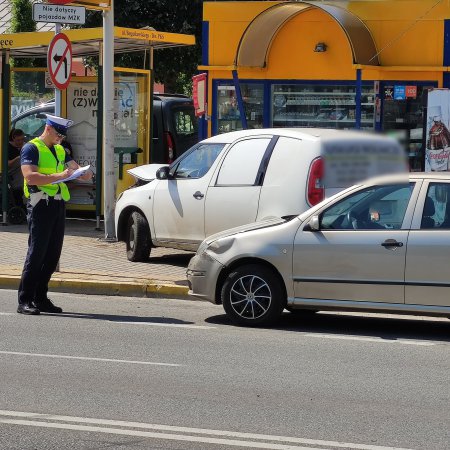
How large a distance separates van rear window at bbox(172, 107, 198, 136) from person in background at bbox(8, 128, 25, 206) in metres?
3.20

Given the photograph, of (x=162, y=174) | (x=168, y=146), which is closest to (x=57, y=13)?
(x=162, y=174)

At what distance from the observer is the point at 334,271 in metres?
9.81

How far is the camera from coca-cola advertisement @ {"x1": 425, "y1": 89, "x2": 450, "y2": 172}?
47.6 feet

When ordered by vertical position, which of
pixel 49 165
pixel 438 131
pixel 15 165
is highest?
pixel 438 131

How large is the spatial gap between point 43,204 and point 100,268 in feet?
9.33

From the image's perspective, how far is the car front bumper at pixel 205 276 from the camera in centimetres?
1041

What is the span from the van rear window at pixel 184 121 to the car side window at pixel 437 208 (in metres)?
10.4

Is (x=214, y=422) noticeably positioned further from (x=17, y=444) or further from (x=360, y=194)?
(x=360, y=194)

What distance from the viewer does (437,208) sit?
381 inches

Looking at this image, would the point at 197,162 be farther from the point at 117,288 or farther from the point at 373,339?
the point at 373,339

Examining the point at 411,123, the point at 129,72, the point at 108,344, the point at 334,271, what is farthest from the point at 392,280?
the point at 129,72

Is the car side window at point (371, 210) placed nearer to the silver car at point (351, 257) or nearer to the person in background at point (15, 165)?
the silver car at point (351, 257)

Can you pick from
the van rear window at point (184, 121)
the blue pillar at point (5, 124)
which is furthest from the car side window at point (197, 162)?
the van rear window at point (184, 121)

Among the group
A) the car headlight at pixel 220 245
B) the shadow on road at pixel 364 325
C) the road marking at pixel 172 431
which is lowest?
the shadow on road at pixel 364 325
